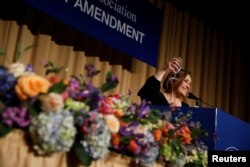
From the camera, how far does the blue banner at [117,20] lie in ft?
8.51

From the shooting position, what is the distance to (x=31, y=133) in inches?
38.1

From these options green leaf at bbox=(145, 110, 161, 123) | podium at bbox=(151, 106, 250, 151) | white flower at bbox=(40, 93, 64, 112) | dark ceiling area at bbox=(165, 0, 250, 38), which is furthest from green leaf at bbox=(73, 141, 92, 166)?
dark ceiling area at bbox=(165, 0, 250, 38)

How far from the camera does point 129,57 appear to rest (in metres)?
3.58

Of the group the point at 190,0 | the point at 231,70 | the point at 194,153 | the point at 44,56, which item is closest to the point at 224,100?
the point at 231,70

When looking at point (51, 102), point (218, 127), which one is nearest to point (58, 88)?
point (51, 102)

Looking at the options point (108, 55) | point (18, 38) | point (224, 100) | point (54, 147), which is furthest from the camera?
point (224, 100)

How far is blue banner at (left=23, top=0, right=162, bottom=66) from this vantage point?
2594mm

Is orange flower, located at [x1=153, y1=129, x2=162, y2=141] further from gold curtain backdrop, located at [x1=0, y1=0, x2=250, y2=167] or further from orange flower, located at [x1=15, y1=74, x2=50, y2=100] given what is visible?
orange flower, located at [x1=15, y1=74, x2=50, y2=100]

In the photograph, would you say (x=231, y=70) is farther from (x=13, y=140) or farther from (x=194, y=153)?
(x=13, y=140)

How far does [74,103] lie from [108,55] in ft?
7.82

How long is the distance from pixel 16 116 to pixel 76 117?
5.6 inches

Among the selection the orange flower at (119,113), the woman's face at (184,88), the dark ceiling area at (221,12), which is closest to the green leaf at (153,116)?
the orange flower at (119,113)

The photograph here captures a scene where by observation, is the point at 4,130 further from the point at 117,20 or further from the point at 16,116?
the point at 117,20

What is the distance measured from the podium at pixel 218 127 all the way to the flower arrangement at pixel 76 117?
1.18 ft
